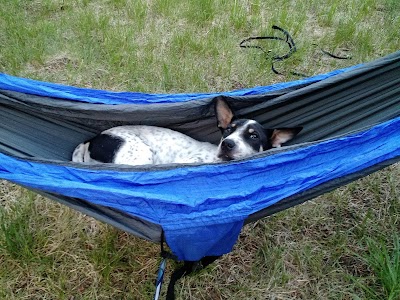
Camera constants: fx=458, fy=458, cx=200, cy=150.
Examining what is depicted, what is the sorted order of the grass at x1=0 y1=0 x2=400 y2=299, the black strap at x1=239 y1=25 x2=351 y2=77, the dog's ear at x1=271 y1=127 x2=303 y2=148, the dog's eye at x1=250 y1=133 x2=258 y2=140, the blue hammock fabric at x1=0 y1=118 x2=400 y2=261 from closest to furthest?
1. the blue hammock fabric at x1=0 y1=118 x2=400 y2=261
2. the grass at x1=0 y1=0 x2=400 y2=299
3. the dog's ear at x1=271 y1=127 x2=303 y2=148
4. the dog's eye at x1=250 y1=133 x2=258 y2=140
5. the black strap at x1=239 y1=25 x2=351 y2=77

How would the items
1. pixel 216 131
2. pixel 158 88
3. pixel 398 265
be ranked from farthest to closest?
pixel 158 88, pixel 216 131, pixel 398 265

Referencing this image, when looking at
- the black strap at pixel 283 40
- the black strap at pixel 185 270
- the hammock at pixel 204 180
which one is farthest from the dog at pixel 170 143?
the black strap at pixel 283 40

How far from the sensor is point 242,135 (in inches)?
99.7

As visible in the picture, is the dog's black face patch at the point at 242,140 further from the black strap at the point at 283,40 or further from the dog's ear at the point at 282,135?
the black strap at the point at 283,40

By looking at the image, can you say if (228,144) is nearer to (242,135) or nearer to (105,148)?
(242,135)

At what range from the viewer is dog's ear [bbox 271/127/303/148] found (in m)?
2.42

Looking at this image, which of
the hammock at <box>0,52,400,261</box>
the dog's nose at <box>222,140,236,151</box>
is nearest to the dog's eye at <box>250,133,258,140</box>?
the dog's nose at <box>222,140,236,151</box>

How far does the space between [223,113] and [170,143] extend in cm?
37

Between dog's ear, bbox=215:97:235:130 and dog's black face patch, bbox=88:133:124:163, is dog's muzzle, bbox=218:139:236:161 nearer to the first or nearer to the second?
dog's ear, bbox=215:97:235:130

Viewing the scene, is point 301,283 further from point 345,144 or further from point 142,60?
point 142,60

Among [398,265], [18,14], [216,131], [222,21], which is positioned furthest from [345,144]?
[18,14]

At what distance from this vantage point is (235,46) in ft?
14.0

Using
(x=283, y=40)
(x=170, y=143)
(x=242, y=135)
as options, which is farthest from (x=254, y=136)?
(x=283, y=40)

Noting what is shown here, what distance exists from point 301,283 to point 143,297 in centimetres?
80
